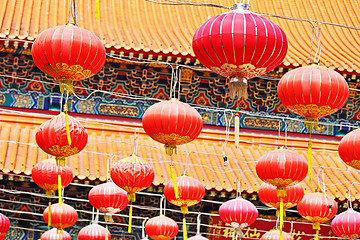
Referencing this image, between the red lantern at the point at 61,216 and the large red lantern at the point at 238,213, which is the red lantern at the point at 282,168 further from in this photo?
the red lantern at the point at 61,216

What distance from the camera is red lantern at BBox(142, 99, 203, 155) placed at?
9680mm

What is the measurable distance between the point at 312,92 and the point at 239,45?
1.46m

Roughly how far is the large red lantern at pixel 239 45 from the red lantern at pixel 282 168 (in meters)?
3.11

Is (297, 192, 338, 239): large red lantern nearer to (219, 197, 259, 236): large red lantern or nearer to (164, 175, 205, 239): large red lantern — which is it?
(219, 197, 259, 236): large red lantern

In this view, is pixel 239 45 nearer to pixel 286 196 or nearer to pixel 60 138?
pixel 60 138

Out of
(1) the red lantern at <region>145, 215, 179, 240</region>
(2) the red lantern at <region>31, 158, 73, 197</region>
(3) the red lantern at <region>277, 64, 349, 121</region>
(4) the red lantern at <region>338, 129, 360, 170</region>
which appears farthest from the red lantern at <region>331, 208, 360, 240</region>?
(2) the red lantern at <region>31, 158, 73, 197</region>

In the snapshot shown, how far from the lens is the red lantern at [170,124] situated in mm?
9680

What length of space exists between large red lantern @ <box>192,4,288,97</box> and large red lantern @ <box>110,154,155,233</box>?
3335 millimetres

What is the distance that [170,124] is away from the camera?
967cm

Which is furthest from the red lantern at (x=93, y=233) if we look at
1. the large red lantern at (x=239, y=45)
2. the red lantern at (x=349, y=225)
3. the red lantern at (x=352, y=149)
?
the large red lantern at (x=239, y=45)

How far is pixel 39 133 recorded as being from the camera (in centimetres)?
1008

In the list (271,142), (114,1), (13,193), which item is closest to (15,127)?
(13,193)

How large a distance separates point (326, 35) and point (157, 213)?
5.65m

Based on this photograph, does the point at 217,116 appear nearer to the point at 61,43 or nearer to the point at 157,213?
the point at 157,213
